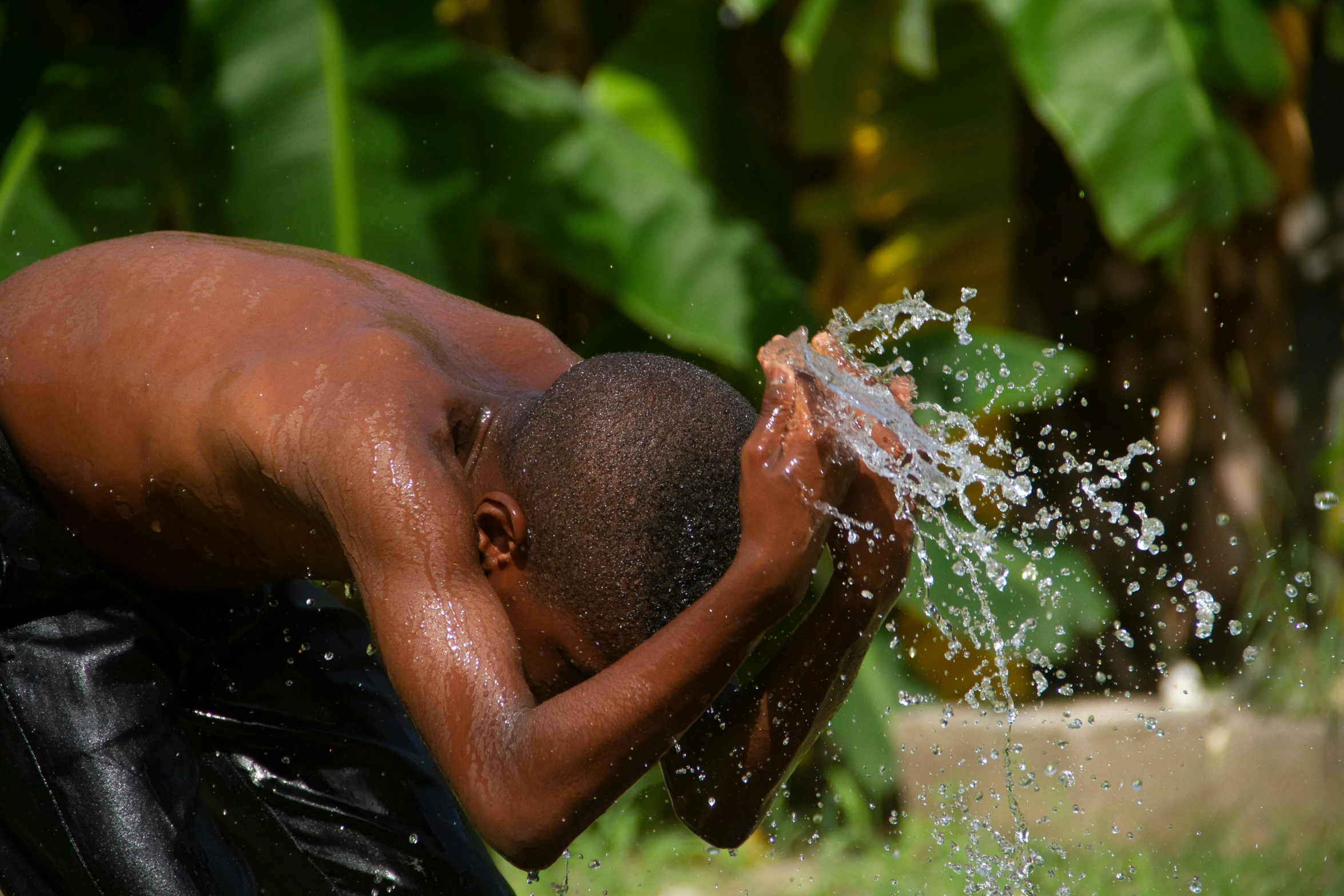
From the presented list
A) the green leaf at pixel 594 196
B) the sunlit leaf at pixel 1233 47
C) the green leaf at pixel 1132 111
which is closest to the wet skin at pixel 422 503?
the green leaf at pixel 594 196

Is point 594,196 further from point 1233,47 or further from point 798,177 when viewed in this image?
point 798,177

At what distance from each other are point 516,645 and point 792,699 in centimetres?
52

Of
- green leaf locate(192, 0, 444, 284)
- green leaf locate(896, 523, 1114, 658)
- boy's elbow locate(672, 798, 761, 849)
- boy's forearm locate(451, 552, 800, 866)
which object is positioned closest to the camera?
boy's forearm locate(451, 552, 800, 866)

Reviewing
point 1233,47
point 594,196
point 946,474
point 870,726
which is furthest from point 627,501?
point 1233,47

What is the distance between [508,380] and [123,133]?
329 centimetres

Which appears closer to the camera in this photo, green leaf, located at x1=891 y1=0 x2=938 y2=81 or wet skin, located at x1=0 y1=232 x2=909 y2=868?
wet skin, located at x1=0 y1=232 x2=909 y2=868

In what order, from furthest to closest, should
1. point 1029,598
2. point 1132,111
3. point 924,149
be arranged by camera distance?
point 924,149 → point 1029,598 → point 1132,111

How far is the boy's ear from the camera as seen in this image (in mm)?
2018

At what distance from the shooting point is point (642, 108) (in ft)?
19.1

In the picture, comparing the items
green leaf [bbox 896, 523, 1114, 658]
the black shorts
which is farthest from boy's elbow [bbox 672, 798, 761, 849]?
green leaf [bbox 896, 523, 1114, 658]

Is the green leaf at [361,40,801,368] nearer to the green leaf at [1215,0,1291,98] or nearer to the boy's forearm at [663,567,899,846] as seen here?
the green leaf at [1215,0,1291,98]

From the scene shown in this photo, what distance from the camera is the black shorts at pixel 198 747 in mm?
2084

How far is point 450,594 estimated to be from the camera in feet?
6.05

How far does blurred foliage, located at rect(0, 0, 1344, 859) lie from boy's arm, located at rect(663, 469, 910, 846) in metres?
1.91
